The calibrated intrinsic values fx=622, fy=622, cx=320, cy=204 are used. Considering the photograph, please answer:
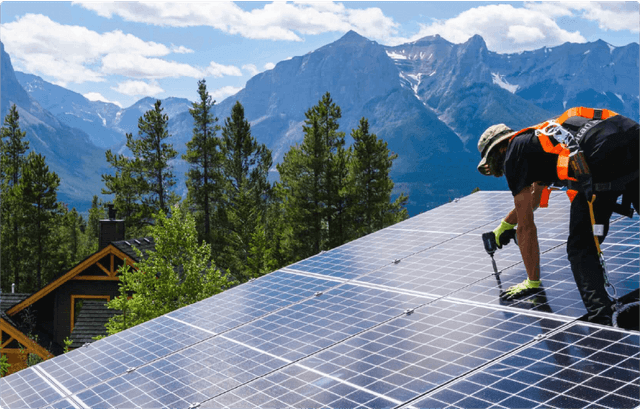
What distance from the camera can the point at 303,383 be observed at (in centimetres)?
643

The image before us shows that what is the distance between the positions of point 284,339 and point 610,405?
4.22m

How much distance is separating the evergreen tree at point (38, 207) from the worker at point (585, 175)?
2261 inches

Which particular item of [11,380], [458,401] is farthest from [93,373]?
[458,401]

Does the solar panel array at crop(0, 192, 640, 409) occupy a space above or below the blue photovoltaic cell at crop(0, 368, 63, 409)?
above

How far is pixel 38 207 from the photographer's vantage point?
5800 centimetres

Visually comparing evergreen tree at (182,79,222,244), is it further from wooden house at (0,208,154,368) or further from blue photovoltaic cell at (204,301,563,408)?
blue photovoltaic cell at (204,301,563,408)

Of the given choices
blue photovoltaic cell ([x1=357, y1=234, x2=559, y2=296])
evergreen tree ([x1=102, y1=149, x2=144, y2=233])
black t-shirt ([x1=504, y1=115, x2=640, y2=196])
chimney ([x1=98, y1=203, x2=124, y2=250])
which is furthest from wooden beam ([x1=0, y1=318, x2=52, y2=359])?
black t-shirt ([x1=504, y1=115, x2=640, y2=196])

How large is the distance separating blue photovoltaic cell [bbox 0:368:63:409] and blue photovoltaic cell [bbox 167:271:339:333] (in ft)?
7.50

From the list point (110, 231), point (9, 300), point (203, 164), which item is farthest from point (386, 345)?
point (203, 164)

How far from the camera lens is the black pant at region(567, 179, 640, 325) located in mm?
6441

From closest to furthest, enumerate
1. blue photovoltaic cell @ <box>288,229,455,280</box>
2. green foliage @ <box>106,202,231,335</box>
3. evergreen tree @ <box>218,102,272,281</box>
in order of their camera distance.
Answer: blue photovoltaic cell @ <box>288,229,455,280</box> < green foliage @ <box>106,202,231,335</box> < evergreen tree @ <box>218,102,272,281</box>

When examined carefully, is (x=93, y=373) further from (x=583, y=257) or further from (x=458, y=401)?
(x=583, y=257)

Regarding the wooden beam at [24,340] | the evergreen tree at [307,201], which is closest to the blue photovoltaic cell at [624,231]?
the wooden beam at [24,340]

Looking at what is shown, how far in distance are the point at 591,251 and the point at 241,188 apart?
5273cm
